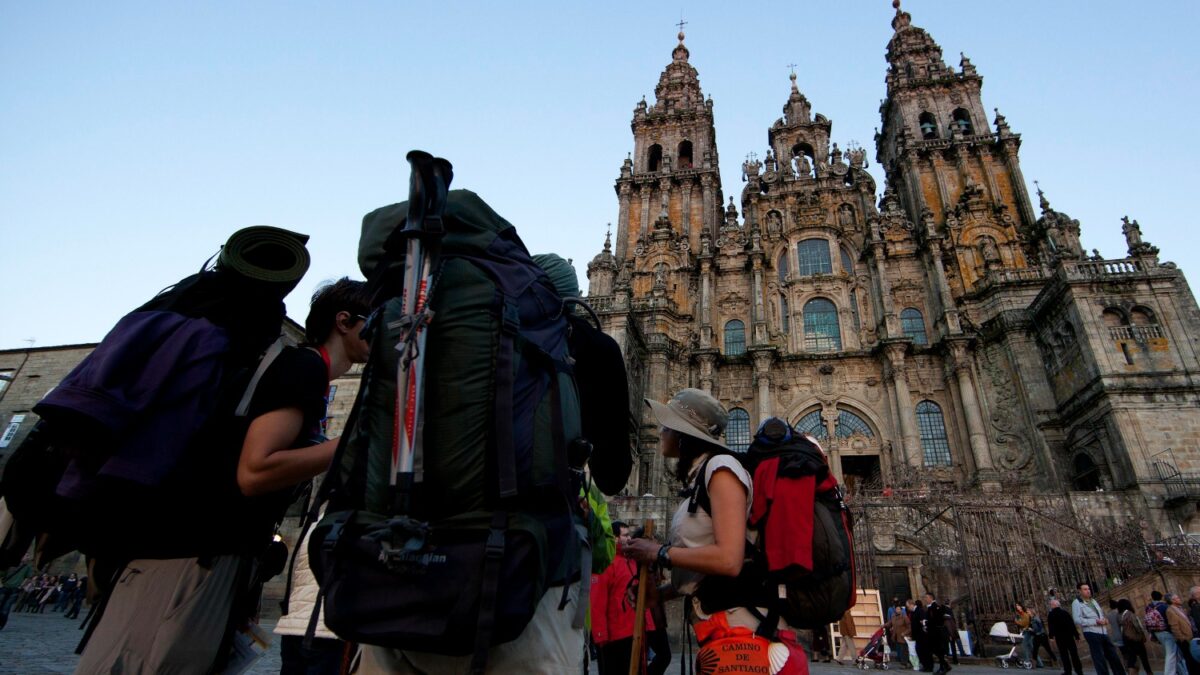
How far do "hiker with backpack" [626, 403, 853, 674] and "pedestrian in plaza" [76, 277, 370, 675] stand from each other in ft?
4.74

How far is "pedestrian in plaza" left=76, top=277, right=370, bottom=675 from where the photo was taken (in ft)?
6.04

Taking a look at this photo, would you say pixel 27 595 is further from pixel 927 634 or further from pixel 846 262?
pixel 846 262

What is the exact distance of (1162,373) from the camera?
17.5 m

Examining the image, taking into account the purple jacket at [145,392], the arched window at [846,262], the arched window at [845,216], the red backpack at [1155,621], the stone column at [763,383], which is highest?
the arched window at [845,216]

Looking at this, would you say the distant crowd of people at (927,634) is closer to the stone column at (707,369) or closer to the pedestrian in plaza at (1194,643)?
the pedestrian in plaza at (1194,643)

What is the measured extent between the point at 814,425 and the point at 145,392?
24885 mm

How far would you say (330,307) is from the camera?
8.36 ft

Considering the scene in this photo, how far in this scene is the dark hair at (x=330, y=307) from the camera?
2.52 metres

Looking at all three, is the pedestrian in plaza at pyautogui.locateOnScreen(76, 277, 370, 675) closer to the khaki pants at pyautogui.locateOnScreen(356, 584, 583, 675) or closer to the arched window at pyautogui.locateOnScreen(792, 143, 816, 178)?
the khaki pants at pyautogui.locateOnScreen(356, 584, 583, 675)

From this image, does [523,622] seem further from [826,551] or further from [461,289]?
[826,551]

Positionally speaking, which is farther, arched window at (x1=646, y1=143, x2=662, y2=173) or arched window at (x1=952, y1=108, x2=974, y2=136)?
arched window at (x1=646, y1=143, x2=662, y2=173)

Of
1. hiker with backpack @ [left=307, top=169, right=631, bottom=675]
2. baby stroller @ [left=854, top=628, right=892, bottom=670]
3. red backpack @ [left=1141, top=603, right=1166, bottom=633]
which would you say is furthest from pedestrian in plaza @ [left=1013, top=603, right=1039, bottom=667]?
hiker with backpack @ [left=307, top=169, right=631, bottom=675]

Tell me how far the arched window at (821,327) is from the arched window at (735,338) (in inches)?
109

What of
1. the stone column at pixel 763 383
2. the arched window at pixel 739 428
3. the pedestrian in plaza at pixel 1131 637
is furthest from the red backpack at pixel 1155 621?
the arched window at pixel 739 428
